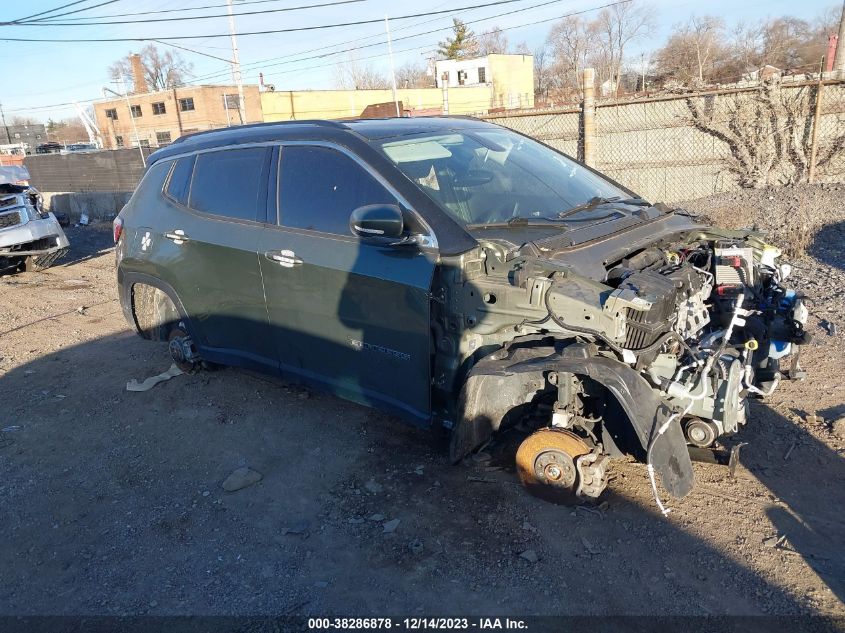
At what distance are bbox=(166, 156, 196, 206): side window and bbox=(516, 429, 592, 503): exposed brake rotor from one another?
3225mm

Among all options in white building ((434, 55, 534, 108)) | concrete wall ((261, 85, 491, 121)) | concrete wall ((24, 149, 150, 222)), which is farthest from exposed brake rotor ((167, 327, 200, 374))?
white building ((434, 55, 534, 108))

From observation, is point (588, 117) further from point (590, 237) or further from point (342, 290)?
point (342, 290)

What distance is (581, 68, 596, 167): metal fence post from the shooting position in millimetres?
11141

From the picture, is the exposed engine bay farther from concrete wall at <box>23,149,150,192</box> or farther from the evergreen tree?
the evergreen tree

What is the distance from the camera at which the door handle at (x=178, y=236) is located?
183 inches

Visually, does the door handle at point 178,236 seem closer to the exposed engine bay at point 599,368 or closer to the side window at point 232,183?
the side window at point 232,183

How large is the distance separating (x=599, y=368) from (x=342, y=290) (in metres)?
1.54

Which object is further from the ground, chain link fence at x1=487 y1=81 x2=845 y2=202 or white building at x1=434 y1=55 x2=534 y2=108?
white building at x1=434 y1=55 x2=534 y2=108

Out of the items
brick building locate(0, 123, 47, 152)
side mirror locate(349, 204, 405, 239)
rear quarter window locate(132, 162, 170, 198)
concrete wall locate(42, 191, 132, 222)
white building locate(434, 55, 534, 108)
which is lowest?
concrete wall locate(42, 191, 132, 222)

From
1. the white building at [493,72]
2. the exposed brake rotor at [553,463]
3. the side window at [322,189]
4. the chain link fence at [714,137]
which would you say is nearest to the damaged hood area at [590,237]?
the side window at [322,189]

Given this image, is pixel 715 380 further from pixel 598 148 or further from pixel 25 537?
pixel 598 148

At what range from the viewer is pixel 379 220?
3.25 m

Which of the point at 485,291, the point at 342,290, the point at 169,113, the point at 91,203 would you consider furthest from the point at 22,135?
the point at 485,291

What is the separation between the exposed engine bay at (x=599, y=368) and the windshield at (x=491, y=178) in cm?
50
